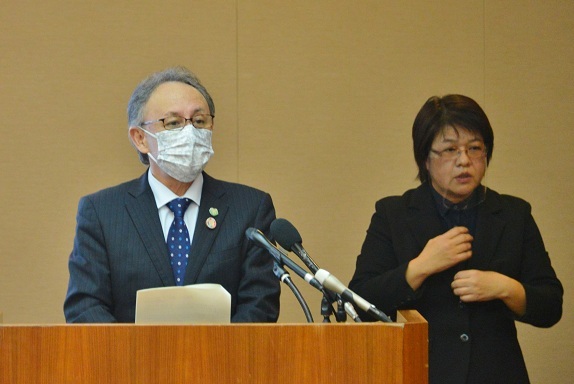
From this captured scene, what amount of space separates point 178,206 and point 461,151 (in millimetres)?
984

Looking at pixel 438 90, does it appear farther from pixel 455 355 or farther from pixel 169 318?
pixel 169 318

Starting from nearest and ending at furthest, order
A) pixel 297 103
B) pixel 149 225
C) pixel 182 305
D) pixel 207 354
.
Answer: pixel 207 354 < pixel 182 305 < pixel 149 225 < pixel 297 103

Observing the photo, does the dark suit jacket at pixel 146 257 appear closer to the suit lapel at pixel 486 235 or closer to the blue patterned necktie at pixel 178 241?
the blue patterned necktie at pixel 178 241

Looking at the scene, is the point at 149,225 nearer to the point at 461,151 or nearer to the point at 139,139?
the point at 139,139

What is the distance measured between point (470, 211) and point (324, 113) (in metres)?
1.89

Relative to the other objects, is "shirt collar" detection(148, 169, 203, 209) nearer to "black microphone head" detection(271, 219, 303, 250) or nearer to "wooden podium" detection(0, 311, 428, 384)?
"black microphone head" detection(271, 219, 303, 250)

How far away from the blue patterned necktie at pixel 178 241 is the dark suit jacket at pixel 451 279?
582mm

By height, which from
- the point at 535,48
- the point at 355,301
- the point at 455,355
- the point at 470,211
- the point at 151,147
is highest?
the point at 535,48

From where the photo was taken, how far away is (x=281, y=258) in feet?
7.02

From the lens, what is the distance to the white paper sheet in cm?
211

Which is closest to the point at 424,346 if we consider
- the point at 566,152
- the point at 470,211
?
the point at 470,211

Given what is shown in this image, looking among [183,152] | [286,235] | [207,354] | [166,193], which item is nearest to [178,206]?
[166,193]

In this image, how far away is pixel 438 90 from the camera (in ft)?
15.3

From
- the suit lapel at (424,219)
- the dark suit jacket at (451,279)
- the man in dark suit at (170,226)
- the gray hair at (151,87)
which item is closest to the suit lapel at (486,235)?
the dark suit jacket at (451,279)
